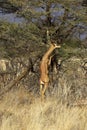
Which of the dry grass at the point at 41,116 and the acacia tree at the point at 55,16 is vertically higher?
the acacia tree at the point at 55,16

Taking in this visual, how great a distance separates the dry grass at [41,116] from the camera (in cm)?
798

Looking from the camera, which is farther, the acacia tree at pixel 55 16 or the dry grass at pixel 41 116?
the acacia tree at pixel 55 16

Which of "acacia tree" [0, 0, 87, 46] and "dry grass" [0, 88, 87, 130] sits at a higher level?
"acacia tree" [0, 0, 87, 46]

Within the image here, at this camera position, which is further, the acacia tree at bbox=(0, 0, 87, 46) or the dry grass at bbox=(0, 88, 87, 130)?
the acacia tree at bbox=(0, 0, 87, 46)

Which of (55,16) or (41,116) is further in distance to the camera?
(55,16)

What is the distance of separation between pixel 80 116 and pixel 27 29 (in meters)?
4.12

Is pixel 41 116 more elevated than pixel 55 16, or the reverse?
pixel 55 16

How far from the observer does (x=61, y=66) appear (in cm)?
1331

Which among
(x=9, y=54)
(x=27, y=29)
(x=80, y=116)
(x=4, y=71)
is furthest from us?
(x=4, y=71)

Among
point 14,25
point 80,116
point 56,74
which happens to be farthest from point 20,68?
point 80,116

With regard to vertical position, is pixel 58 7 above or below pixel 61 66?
above

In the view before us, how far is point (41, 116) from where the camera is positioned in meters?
8.83

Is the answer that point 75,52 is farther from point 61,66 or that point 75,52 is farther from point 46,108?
point 46,108

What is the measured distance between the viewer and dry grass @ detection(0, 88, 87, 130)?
7.98 m
